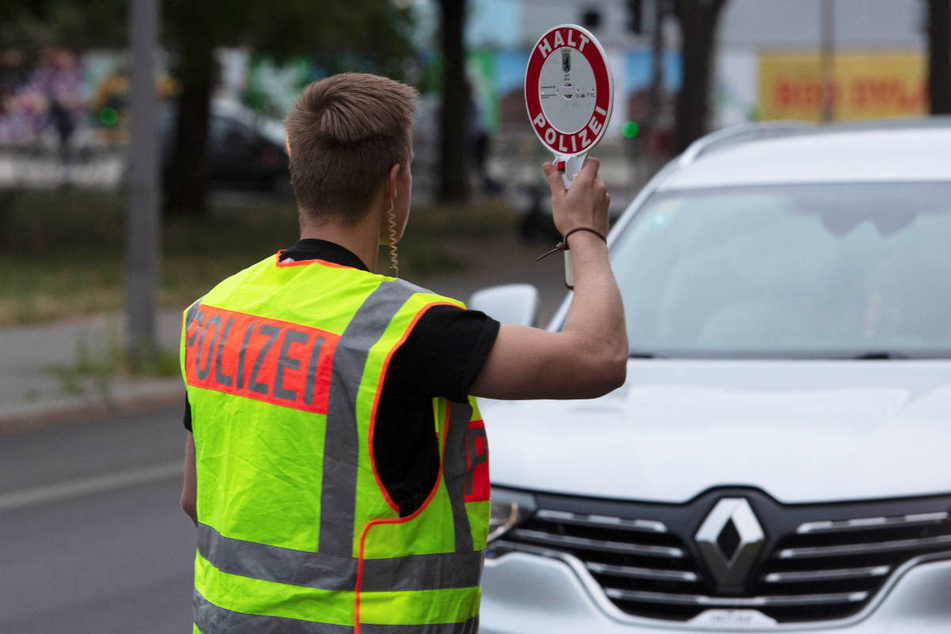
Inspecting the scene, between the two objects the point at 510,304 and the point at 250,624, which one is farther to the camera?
the point at 510,304

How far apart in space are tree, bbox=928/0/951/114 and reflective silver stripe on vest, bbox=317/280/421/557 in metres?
20.0

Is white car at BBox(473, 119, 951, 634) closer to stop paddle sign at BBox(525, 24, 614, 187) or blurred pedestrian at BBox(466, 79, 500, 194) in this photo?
stop paddle sign at BBox(525, 24, 614, 187)

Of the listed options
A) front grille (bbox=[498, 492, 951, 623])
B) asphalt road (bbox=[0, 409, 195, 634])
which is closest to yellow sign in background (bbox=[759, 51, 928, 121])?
asphalt road (bbox=[0, 409, 195, 634])

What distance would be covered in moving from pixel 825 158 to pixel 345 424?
118 inches

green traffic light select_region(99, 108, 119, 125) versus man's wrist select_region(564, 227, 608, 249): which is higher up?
green traffic light select_region(99, 108, 119, 125)

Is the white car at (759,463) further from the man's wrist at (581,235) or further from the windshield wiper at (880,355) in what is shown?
the man's wrist at (581,235)

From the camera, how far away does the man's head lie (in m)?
2.24

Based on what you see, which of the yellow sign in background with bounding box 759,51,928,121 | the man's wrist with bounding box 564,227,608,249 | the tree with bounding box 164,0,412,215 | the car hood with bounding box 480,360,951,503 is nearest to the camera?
the man's wrist with bounding box 564,227,608,249

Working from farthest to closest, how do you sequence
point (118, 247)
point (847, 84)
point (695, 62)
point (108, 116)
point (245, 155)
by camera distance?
1. point (847, 84)
2. point (108, 116)
3. point (245, 155)
4. point (695, 62)
5. point (118, 247)

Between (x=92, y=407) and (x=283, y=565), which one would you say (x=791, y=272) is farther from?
(x=92, y=407)

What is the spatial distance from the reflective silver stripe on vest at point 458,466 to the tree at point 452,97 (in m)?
26.9

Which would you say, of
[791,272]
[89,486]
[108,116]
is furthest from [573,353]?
[108,116]

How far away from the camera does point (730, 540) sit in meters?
3.20

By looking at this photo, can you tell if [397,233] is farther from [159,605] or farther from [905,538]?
[159,605]
